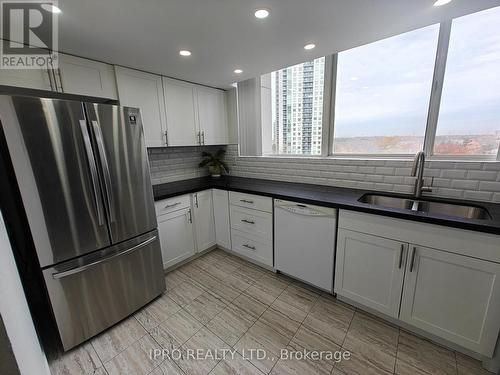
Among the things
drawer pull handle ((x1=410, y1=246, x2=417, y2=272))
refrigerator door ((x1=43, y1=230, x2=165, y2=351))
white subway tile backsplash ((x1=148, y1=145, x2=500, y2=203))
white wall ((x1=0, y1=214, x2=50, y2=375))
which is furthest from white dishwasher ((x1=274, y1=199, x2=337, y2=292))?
white wall ((x1=0, y1=214, x2=50, y2=375))

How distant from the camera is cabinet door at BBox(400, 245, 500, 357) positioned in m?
1.22

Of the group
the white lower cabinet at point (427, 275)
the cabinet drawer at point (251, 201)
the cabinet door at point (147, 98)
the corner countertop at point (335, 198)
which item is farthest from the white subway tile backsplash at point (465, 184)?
the cabinet door at point (147, 98)

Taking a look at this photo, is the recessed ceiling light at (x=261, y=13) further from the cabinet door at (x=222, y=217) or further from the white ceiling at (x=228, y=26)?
the cabinet door at (x=222, y=217)

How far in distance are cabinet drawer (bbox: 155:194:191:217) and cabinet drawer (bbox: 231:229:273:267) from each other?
0.67 meters

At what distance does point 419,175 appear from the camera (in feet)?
5.54

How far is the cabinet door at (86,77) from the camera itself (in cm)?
167

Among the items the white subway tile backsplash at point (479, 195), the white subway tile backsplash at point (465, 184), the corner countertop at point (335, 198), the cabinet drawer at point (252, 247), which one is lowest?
the cabinet drawer at point (252, 247)

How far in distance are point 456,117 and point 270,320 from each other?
226cm

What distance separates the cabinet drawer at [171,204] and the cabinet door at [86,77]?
111 cm

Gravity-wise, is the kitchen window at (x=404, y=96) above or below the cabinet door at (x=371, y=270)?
above

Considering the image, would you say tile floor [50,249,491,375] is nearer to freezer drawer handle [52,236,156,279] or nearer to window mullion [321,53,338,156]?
freezer drawer handle [52,236,156,279]

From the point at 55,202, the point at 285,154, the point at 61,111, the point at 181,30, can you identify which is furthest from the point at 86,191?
the point at 285,154

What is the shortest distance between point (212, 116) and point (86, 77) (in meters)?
1.42

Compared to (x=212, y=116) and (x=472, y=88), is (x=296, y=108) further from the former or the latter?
(x=472, y=88)
